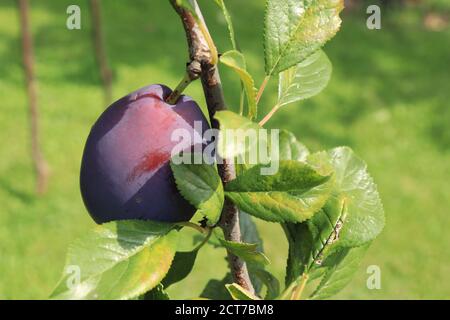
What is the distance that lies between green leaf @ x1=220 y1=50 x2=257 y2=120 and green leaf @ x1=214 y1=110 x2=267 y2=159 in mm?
48

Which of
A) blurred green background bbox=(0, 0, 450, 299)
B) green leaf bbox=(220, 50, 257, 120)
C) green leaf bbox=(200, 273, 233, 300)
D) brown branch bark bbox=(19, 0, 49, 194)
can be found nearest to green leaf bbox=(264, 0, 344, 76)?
green leaf bbox=(220, 50, 257, 120)

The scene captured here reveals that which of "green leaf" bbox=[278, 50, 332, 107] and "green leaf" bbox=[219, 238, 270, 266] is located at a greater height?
"green leaf" bbox=[278, 50, 332, 107]

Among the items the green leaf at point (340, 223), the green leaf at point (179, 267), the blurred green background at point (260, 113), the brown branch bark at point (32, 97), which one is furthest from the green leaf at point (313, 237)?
the brown branch bark at point (32, 97)

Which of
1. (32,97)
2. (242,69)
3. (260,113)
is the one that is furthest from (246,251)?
(260,113)

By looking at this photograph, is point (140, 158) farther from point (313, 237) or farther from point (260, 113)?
point (260, 113)

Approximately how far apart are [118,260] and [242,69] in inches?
A: 6.9

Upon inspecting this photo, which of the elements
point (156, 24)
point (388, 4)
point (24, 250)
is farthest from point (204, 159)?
point (388, 4)

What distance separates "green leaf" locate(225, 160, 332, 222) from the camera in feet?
1.88

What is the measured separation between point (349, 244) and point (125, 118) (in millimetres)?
225

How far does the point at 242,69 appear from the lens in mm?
551

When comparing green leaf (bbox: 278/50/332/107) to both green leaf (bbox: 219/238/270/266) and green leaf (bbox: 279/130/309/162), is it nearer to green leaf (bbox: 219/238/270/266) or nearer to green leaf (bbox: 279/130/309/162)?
green leaf (bbox: 279/130/309/162)

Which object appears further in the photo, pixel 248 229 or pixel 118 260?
pixel 248 229

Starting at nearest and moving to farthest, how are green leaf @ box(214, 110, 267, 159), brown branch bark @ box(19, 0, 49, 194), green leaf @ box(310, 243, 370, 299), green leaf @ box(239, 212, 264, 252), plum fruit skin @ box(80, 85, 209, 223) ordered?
green leaf @ box(214, 110, 267, 159), plum fruit skin @ box(80, 85, 209, 223), green leaf @ box(310, 243, 370, 299), green leaf @ box(239, 212, 264, 252), brown branch bark @ box(19, 0, 49, 194)

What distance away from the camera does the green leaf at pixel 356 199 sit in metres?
0.64
